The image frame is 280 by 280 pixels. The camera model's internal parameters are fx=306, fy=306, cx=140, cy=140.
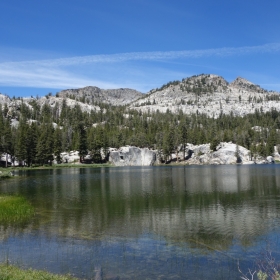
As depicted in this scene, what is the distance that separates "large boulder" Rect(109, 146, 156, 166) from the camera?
187125 millimetres

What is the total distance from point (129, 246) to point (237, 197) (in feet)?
97.7

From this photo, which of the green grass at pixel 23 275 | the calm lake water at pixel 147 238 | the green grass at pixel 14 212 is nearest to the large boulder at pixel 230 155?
the calm lake water at pixel 147 238

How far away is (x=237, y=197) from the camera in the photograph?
4919 cm

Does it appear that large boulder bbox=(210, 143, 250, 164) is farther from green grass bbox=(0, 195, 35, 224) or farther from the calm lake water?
green grass bbox=(0, 195, 35, 224)

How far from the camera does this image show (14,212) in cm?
3631

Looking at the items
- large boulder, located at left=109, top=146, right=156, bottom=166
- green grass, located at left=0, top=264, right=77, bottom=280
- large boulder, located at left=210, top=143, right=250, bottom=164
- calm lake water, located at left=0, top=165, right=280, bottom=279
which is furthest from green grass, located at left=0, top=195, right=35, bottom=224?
large boulder, located at left=210, top=143, right=250, bottom=164

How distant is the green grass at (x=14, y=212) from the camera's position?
34.0 meters

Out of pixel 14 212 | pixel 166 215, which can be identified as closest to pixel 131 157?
pixel 166 215

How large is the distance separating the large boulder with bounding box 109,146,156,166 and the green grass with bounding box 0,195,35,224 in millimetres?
146250

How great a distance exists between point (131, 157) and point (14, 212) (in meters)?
154

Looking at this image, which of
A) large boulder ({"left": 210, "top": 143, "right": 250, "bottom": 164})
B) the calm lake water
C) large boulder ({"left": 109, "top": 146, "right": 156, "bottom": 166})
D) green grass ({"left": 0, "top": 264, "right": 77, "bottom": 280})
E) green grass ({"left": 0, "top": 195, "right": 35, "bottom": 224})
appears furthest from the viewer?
large boulder ({"left": 210, "top": 143, "right": 250, "bottom": 164})

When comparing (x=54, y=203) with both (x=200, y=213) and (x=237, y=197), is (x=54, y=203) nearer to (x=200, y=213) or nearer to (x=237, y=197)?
(x=200, y=213)

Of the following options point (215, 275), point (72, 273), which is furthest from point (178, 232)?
point (72, 273)

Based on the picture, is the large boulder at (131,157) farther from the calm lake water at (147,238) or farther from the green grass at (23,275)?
the green grass at (23,275)
